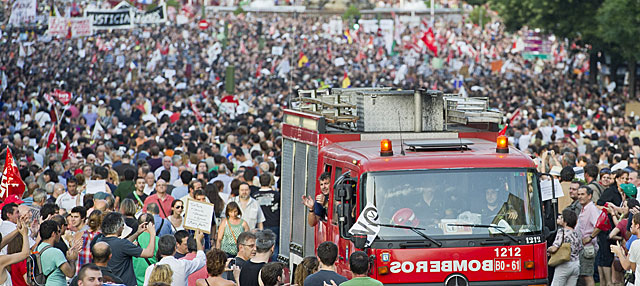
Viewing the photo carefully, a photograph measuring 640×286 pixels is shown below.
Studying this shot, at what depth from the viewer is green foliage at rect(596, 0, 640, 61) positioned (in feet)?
125

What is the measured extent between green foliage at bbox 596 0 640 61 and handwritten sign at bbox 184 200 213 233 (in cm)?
2810

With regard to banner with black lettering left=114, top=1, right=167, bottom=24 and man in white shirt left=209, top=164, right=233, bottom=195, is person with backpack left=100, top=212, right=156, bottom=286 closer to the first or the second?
→ man in white shirt left=209, top=164, right=233, bottom=195

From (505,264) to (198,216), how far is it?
3483mm

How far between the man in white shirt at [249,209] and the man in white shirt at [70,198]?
2165 mm

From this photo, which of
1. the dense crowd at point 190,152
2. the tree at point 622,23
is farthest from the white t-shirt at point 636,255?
the tree at point 622,23

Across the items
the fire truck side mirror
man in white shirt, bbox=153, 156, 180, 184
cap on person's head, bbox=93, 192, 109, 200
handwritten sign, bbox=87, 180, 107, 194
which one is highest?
the fire truck side mirror

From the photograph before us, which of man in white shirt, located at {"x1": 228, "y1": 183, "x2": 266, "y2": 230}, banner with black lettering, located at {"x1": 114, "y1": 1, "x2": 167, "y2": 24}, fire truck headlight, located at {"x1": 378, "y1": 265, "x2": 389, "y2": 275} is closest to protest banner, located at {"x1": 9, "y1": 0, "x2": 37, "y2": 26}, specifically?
banner with black lettering, located at {"x1": 114, "y1": 1, "x2": 167, "y2": 24}

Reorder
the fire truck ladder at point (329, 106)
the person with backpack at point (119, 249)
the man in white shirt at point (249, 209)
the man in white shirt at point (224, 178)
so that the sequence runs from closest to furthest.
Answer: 1. the person with backpack at point (119, 249)
2. the fire truck ladder at point (329, 106)
3. the man in white shirt at point (249, 209)
4. the man in white shirt at point (224, 178)

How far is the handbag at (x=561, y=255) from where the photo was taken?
11672mm

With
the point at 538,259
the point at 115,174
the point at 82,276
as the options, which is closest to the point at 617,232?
the point at 538,259

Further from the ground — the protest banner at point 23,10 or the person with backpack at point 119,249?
the protest banner at point 23,10

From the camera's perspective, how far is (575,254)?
11820 mm

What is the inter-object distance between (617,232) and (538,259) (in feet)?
8.00

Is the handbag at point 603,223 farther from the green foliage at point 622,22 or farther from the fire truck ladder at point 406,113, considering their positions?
the green foliage at point 622,22
